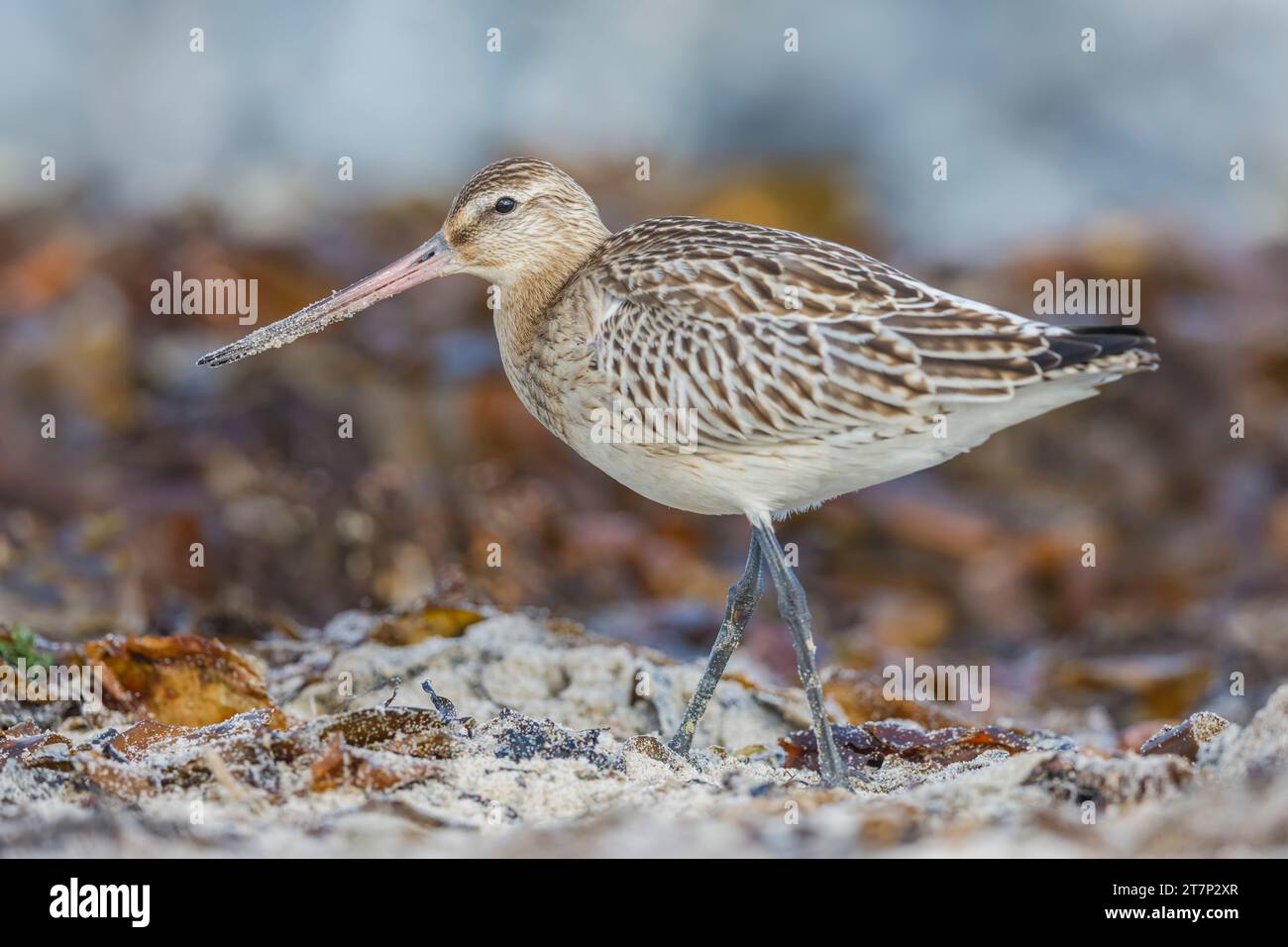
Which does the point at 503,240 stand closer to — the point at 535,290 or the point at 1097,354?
the point at 535,290

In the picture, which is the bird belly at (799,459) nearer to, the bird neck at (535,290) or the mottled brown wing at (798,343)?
the mottled brown wing at (798,343)

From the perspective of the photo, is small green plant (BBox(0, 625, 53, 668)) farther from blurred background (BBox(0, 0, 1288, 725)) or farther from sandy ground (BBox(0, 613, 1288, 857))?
blurred background (BBox(0, 0, 1288, 725))

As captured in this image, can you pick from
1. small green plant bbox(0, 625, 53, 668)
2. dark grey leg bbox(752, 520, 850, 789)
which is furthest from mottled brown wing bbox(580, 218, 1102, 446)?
small green plant bbox(0, 625, 53, 668)

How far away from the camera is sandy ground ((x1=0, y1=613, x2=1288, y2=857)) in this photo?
A: 3.72m

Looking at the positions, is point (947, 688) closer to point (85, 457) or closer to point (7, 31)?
point (85, 457)

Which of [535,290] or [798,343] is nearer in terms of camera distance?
[798,343]

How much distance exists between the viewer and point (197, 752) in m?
4.35

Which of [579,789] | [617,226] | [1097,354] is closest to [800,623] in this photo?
[579,789]

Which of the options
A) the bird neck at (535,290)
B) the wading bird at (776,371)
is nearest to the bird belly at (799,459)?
the wading bird at (776,371)

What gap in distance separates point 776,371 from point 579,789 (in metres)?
1.47

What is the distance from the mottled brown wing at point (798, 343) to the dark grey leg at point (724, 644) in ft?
2.06

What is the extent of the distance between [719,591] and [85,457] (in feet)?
11.7

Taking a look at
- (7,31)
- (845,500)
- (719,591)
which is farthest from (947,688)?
(7,31)

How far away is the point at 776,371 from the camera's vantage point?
4.97 m
